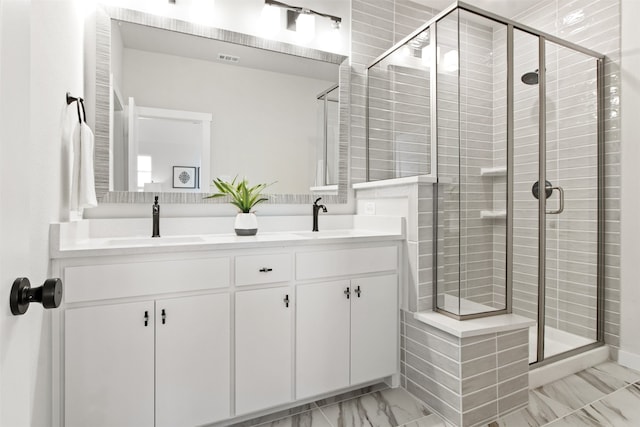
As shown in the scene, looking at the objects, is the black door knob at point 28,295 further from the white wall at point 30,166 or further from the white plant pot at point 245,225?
the white plant pot at point 245,225

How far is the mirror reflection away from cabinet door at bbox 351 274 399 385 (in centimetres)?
83

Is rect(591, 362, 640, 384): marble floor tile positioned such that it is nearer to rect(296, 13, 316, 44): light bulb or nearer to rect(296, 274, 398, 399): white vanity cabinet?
rect(296, 274, 398, 399): white vanity cabinet

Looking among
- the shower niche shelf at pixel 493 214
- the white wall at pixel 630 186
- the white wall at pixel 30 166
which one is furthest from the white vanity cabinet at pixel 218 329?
the white wall at pixel 630 186

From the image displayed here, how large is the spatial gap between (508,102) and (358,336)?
1.58m

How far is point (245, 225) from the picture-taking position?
6.78 feet

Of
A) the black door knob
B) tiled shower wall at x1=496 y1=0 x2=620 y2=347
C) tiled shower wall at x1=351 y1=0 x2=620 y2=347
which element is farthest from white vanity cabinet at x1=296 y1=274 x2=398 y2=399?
the black door knob

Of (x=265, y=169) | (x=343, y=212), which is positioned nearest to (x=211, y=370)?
(x=265, y=169)

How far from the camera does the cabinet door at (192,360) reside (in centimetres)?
158

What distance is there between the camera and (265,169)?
2371mm

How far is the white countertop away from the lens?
4.91ft

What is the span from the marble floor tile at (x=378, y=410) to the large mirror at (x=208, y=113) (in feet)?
4.20

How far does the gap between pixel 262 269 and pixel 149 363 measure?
631 mm

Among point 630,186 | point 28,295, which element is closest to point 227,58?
point 28,295

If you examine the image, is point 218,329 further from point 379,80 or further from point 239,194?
point 379,80
